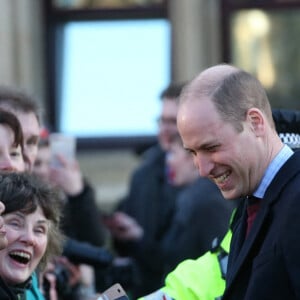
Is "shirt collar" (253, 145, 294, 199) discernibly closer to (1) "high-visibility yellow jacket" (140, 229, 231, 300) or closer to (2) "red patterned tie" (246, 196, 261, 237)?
(2) "red patterned tie" (246, 196, 261, 237)

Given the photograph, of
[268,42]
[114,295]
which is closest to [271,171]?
[114,295]

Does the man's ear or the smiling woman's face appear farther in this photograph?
the smiling woman's face

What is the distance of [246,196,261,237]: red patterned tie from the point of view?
3.36 meters

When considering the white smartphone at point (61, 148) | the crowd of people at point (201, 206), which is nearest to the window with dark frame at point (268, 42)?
the crowd of people at point (201, 206)

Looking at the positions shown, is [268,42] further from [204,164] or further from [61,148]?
[204,164]

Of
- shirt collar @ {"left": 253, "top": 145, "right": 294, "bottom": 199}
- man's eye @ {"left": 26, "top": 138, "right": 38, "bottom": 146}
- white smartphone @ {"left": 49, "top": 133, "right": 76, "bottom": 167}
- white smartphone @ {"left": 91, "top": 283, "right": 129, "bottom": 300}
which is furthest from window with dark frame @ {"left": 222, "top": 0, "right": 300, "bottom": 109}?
shirt collar @ {"left": 253, "top": 145, "right": 294, "bottom": 199}

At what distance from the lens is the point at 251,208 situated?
339cm

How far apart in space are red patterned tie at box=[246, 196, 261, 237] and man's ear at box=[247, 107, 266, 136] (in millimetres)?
228

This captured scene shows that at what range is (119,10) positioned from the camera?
8812mm

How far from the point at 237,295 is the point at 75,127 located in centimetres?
563

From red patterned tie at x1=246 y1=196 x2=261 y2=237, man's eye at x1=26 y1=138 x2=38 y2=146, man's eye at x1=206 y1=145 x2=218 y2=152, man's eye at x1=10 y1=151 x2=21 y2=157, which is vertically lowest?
man's eye at x1=26 y1=138 x2=38 y2=146

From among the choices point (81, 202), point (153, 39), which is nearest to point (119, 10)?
point (153, 39)

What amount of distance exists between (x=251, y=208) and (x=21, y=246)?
2.98 feet

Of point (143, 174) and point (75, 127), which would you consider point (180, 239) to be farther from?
point (75, 127)
